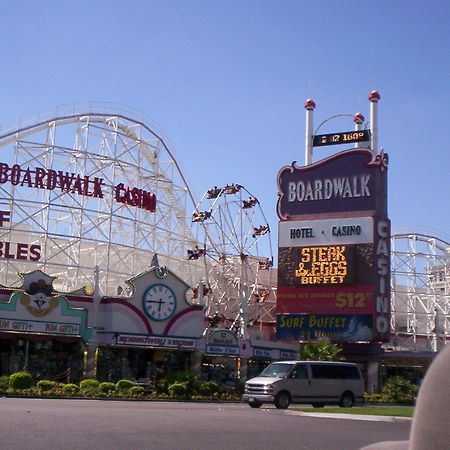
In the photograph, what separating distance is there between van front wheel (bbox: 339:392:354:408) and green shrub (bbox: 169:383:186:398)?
7974mm

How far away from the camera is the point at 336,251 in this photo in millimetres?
50031

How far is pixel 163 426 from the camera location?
51.5 feet

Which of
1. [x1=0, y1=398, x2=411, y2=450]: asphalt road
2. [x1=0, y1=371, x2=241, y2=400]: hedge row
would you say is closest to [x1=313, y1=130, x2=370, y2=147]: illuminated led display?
[x1=0, y1=371, x2=241, y2=400]: hedge row

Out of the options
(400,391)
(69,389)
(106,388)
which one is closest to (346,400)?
(400,391)

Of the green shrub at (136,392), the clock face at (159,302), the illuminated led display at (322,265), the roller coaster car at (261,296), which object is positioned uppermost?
the illuminated led display at (322,265)

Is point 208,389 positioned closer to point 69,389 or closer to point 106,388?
point 106,388

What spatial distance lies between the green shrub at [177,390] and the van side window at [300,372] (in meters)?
7.77

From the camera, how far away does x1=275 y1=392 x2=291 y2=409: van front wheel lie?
27.9 meters

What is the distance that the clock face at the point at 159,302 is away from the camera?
45.2 m

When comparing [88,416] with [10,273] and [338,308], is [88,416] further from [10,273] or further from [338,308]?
[10,273]

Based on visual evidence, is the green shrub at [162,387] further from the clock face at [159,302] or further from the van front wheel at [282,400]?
the clock face at [159,302]

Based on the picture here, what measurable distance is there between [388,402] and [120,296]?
16.0 metres

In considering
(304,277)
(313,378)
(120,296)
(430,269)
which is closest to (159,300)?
(120,296)

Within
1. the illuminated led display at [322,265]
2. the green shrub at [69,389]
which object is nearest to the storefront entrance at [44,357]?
the green shrub at [69,389]
